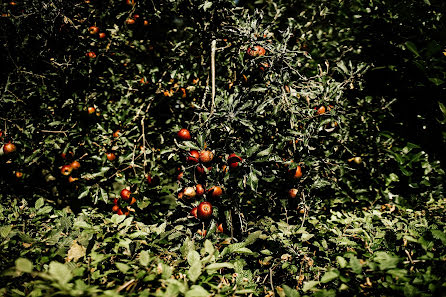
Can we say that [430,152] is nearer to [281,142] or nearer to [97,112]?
[281,142]

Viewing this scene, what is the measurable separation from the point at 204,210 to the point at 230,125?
58cm

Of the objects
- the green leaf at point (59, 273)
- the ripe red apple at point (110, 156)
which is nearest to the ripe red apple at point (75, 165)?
the ripe red apple at point (110, 156)

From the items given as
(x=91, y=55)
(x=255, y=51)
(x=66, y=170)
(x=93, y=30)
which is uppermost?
(x=93, y=30)

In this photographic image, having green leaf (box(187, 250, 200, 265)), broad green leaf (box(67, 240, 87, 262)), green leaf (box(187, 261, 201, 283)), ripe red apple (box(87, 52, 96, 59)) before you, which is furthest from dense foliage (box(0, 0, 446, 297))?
green leaf (box(187, 261, 201, 283))

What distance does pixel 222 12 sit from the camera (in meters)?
1.98

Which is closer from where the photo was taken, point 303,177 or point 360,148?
point 303,177

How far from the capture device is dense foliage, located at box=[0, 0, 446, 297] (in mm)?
1545

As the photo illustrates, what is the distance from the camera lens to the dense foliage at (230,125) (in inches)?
60.8

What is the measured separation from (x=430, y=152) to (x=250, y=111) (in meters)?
2.16

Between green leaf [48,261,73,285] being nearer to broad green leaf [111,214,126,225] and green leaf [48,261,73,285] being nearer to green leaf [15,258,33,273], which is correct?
green leaf [15,258,33,273]

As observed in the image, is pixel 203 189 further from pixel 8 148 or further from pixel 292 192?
pixel 8 148

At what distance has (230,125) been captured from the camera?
5.02 ft

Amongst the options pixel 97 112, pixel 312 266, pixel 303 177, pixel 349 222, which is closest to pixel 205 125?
pixel 303 177

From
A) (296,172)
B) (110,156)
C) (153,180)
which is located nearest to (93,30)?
(110,156)
